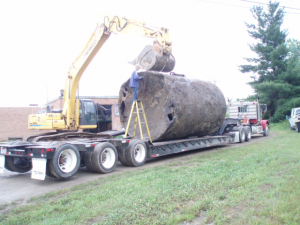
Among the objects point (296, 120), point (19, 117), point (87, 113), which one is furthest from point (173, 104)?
point (19, 117)

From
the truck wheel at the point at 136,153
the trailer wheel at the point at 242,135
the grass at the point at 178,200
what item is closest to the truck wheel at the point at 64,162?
the grass at the point at 178,200

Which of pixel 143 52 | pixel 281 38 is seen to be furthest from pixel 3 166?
pixel 281 38

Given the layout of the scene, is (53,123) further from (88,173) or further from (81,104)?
(88,173)

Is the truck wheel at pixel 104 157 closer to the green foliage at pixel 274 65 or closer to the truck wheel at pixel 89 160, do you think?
the truck wheel at pixel 89 160

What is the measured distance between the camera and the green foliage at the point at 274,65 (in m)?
29.3

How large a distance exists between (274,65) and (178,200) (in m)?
29.4

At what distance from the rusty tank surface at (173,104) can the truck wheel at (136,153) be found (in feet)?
4.03

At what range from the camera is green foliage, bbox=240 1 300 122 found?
2928 cm

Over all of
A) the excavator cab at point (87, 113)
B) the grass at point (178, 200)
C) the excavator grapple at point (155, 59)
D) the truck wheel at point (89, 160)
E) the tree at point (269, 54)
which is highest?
the tree at point (269, 54)

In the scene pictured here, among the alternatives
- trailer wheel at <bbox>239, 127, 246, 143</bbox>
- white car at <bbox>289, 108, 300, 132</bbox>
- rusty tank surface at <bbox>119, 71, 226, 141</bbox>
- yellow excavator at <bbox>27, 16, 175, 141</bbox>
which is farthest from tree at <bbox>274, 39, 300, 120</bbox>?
yellow excavator at <bbox>27, 16, 175, 141</bbox>

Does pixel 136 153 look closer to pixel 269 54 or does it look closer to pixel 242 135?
pixel 242 135

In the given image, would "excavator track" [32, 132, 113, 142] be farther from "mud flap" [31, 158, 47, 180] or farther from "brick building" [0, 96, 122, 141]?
"brick building" [0, 96, 122, 141]

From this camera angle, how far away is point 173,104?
32.9ft

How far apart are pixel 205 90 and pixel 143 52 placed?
3.21 meters
